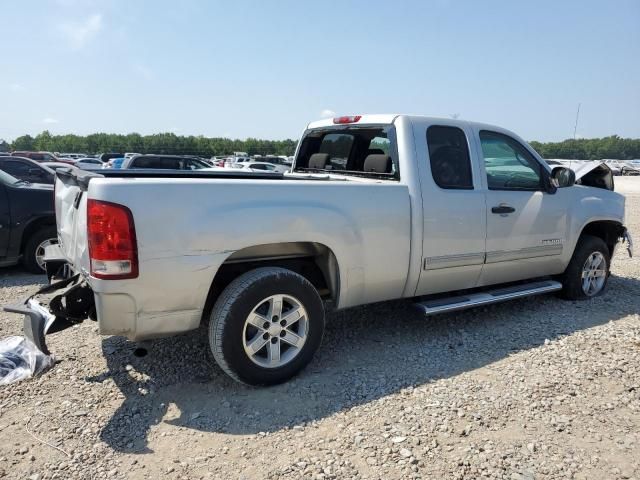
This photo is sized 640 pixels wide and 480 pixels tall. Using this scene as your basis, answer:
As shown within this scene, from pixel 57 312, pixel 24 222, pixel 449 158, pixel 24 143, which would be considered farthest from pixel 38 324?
pixel 24 143

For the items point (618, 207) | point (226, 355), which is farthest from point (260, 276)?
point (618, 207)

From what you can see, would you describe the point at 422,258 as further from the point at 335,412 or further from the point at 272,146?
the point at 272,146

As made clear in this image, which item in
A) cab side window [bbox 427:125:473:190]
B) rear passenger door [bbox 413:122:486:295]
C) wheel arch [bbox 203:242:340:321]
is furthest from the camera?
cab side window [bbox 427:125:473:190]

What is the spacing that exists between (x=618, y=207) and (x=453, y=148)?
262 cm

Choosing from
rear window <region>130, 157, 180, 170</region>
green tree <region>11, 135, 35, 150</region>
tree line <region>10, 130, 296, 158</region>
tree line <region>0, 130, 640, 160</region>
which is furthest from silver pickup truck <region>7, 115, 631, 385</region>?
green tree <region>11, 135, 35, 150</region>

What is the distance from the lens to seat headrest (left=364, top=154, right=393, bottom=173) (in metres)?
4.08

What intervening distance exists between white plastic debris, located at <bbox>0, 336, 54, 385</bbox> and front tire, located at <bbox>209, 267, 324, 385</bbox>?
1.47 m

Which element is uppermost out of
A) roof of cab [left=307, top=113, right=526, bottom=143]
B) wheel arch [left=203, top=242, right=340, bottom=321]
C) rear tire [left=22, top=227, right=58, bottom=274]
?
roof of cab [left=307, top=113, right=526, bottom=143]

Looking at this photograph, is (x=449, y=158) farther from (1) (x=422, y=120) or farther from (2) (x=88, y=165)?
Answer: (2) (x=88, y=165)

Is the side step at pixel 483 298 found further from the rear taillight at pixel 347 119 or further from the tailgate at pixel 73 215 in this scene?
the tailgate at pixel 73 215

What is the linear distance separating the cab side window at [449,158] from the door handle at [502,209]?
32 cm

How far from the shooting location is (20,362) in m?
3.62

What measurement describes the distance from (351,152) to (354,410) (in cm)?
273

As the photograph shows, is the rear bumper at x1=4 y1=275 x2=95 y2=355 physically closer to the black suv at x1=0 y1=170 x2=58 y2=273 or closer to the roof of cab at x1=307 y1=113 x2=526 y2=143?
the roof of cab at x1=307 y1=113 x2=526 y2=143
